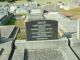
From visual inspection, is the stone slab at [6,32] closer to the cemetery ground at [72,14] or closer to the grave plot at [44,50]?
the grave plot at [44,50]

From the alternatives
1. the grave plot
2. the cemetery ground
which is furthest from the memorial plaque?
the cemetery ground

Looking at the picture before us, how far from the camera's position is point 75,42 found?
29.9 feet

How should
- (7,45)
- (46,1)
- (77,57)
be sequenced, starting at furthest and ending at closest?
(46,1)
(7,45)
(77,57)

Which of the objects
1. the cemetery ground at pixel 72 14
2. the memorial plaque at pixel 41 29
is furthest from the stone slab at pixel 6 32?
the cemetery ground at pixel 72 14

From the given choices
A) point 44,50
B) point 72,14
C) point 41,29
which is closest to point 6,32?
point 41,29

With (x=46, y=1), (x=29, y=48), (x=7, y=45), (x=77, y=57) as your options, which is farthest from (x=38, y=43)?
(x=46, y=1)

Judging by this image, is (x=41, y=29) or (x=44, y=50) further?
(x=41, y=29)

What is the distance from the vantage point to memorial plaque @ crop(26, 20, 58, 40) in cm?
919

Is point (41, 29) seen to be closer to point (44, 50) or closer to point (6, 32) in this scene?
point (44, 50)

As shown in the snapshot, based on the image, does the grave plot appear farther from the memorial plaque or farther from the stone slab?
the stone slab

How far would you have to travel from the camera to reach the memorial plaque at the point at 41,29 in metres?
9.19

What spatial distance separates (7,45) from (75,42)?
2.65 metres

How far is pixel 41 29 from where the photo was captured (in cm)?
920

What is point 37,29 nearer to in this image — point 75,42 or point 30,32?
point 30,32
